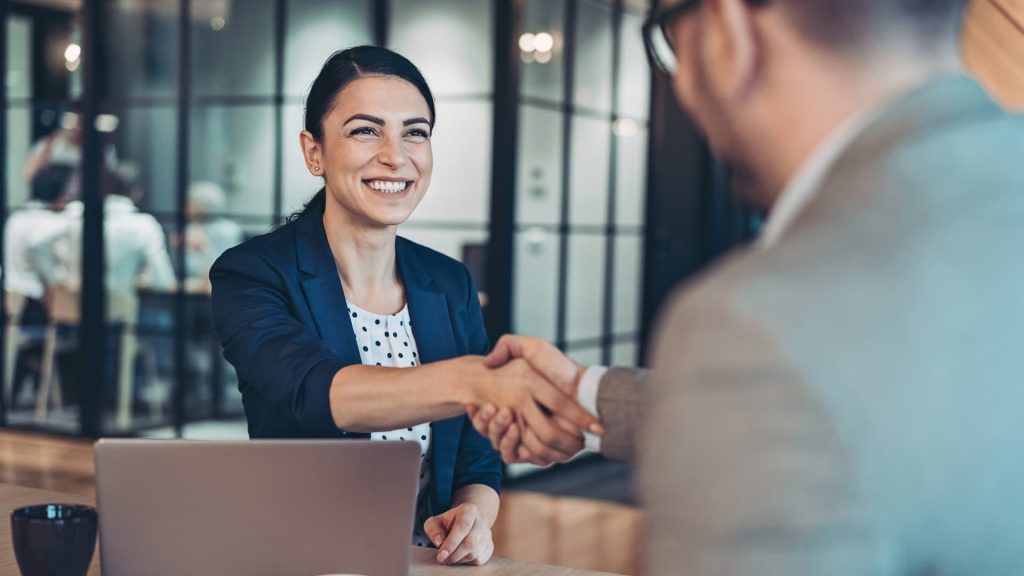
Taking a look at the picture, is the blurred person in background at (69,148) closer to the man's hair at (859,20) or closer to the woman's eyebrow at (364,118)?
the woman's eyebrow at (364,118)

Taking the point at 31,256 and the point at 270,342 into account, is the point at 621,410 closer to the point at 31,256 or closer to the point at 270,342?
the point at 270,342

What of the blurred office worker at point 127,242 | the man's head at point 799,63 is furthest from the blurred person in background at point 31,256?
the man's head at point 799,63

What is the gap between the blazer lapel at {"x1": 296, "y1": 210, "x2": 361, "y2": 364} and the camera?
1.70 metres

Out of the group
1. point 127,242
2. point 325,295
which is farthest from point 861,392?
point 127,242

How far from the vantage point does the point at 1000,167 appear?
59 centimetres

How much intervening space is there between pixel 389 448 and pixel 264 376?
486 millimetres

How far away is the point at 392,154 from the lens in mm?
1779

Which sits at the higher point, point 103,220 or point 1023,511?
point 103,220

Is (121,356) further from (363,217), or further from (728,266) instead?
(728,266)

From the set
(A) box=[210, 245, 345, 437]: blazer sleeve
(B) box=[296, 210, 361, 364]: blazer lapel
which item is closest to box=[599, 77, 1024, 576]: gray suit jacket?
(A) box=[210, 245, 345, 437]: blazer sleeve

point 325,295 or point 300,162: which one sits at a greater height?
point 300,162

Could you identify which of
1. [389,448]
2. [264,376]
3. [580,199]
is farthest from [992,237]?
[580,199]

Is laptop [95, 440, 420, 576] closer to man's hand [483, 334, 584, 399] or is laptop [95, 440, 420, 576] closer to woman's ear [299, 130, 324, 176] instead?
man's hand [483, 334, 584, 399]

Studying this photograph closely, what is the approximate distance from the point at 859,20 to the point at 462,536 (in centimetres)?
95
